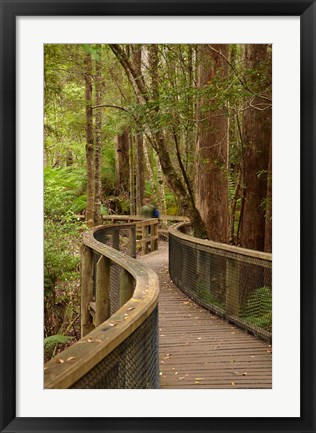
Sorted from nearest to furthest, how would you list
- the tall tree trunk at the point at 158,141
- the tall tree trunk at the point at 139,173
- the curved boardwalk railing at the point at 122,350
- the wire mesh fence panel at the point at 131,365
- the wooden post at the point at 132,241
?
the curved boardwalk railing at the point at 122,350, the wire mesh fence panel at the point at 131,365, the tall tree trunk at the point at 158,141, the wooden post at the point at 132,241, the tall tree trunk at the point at 139,173

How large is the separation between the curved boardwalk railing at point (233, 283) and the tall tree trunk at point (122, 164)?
578 inches

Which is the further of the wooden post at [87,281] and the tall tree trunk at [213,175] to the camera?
the tall tree trunk at [213,175]

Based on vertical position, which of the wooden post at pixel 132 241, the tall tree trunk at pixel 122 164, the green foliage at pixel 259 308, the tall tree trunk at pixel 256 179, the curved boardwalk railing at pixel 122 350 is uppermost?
the tall tree trunk at pixel 122 164

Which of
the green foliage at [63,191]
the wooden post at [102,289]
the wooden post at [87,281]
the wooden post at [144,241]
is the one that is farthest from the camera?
the wooden post at [144,241]

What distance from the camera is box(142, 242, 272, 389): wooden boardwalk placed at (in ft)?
15.3

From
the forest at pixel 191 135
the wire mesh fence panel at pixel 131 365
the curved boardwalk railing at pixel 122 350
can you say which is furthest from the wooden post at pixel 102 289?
the forest at pixel 191 135

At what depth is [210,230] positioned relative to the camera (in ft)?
34.4

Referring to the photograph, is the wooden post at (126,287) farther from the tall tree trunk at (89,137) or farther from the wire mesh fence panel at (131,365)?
the tall tree trunk at (89,137)

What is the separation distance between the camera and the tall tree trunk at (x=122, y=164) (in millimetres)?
22484

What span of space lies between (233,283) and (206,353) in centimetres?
144

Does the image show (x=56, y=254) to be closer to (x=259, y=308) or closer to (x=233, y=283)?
(x=233, y=283)
